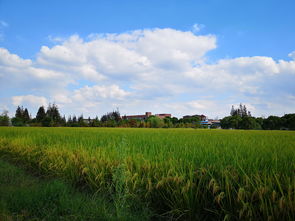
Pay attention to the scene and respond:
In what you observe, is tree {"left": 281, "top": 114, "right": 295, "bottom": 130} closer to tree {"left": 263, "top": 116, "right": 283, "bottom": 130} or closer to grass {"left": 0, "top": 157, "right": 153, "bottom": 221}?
tree {"left": 263, "top": 116, "right": 283, "bottom": 130}

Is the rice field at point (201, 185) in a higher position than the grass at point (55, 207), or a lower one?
higher

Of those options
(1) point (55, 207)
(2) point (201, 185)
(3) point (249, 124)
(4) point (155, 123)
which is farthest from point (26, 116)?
(2) point (201, 185)

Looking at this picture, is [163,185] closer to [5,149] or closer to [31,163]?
[31,163]

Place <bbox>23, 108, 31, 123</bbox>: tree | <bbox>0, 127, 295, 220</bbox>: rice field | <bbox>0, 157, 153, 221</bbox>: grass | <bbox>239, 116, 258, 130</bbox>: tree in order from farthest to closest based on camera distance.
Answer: <bbox>23, 108, 31, 123</bbox>: tree, <bbox>239, 116, 258, 130</bbox>: tree, <bbox>0, 157, 153, 221</bbox>: grass, <bbox>0, 127, 295, 220</bbox>: rice field

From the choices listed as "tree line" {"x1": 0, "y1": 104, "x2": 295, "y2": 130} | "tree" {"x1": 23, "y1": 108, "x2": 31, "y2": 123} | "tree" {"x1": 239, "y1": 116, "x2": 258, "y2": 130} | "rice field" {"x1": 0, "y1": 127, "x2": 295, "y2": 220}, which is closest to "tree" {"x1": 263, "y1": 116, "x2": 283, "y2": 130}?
"tree line" {"x1": 0, "y1": 104, "x2": 295, "y2": 130}

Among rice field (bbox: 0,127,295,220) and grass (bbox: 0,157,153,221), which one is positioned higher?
rice field (bbox: 0,127,295,220)

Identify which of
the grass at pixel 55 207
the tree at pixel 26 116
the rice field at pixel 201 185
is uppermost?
the tree at pixel 26 116

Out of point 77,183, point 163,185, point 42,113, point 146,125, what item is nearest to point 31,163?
point 77,183

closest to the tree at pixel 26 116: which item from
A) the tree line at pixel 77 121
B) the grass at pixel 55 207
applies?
the tree line at pixel 77 121

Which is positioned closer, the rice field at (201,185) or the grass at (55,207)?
the rice field at (201,185)

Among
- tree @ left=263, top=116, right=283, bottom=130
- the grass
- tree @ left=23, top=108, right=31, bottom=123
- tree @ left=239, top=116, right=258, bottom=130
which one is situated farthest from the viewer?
tree @ left=23, top=108, right=31, bottom=123

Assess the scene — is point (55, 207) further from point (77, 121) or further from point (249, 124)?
point (77, 121)

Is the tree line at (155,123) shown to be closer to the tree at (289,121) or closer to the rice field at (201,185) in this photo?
the tree at (289,121)

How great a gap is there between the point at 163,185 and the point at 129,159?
2.87 ft
